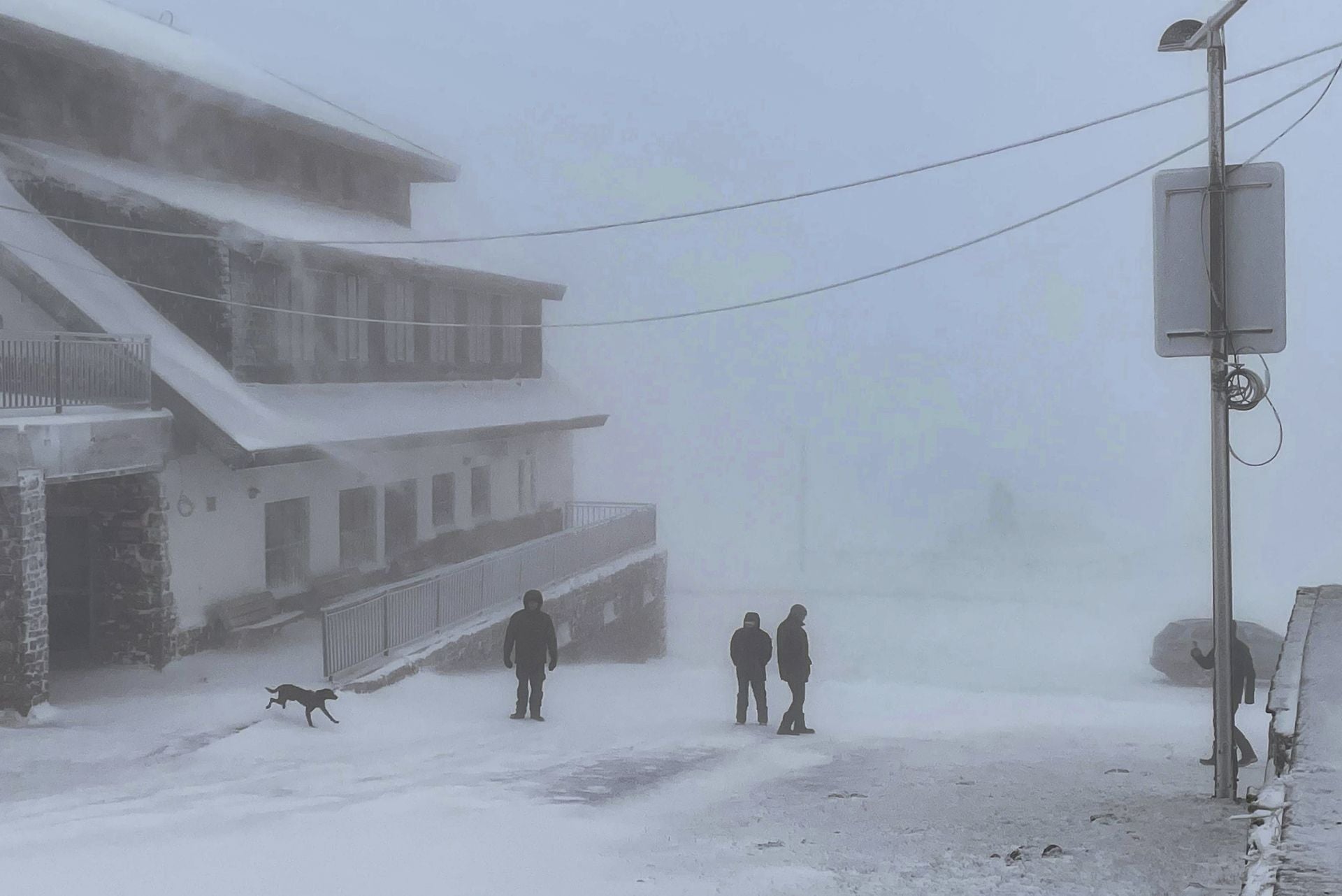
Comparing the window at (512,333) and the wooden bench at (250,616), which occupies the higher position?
Answer: the window at (512,333)

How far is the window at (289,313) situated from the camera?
19.9 metres

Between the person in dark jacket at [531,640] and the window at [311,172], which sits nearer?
the person in dark jacket at [531,640]

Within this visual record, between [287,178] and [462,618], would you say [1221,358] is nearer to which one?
[462,618]

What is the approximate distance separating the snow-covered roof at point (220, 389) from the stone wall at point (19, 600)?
328cm

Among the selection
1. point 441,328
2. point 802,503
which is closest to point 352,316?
point 441,328

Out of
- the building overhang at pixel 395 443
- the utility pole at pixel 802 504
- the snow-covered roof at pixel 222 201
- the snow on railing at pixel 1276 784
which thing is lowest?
the utility pole at pixel 802 504

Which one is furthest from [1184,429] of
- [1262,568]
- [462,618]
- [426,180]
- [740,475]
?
[462,618]

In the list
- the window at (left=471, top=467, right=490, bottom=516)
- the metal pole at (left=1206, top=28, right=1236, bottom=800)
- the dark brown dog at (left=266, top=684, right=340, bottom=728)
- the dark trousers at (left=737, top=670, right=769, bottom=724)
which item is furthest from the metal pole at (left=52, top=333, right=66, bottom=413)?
the metal pole at (left=1206, top=28, right=1236, bottom=800)

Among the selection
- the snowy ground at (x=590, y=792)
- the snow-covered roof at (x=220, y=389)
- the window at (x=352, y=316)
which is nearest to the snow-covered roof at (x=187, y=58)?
the snow-covered roof at (x=220, y=389)

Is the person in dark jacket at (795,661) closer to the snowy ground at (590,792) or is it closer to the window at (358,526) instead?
the snowy ground at (590,792)

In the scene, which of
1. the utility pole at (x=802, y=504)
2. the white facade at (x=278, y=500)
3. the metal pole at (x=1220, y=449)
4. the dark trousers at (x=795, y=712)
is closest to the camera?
the metal pole at (x=1220, y=449)

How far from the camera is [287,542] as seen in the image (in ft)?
65.9

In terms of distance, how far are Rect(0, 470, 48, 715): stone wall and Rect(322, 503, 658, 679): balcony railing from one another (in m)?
3.07

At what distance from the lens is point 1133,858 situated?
6527mm
